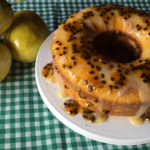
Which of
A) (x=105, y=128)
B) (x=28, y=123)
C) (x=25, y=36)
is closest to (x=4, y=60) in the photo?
(x=25, y=36)

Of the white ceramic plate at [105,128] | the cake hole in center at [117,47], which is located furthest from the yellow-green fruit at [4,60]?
the cake hole in center at [117,47]

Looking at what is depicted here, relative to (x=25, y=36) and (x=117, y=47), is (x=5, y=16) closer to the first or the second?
(x=25, y=36)

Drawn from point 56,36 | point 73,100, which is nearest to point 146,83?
point 73,100

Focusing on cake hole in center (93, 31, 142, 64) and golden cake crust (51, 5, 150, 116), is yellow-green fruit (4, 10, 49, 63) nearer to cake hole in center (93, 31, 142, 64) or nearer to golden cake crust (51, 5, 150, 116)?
golden cake crust (51, 5, 150, 116)

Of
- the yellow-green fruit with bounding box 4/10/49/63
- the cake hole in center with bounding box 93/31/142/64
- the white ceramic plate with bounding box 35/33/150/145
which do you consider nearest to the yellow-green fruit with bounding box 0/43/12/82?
the yellow-green fruit with bounding box 4/10/49/63

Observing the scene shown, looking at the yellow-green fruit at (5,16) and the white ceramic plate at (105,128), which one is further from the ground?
the yellow-green fruit at (5,16)

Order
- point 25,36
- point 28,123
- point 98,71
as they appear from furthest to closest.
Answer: point 25,36 < point 28,123 < point 98,71

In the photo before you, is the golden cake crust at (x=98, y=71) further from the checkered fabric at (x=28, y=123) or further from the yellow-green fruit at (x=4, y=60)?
the yellow-green fruit at (x=4, y=60)

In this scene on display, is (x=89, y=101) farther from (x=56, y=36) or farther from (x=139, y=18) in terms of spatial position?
(x=139, y=18)
